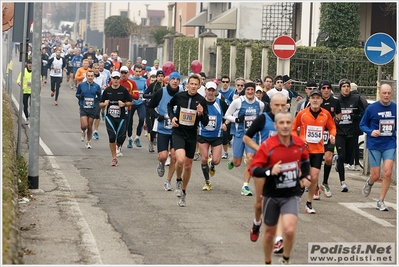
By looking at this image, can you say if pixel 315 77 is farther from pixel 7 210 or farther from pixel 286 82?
pixel 7 210

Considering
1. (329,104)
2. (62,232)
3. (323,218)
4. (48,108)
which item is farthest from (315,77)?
(62,232)

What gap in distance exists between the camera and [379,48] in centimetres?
1817

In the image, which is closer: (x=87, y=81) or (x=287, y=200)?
(x=287, y=200)

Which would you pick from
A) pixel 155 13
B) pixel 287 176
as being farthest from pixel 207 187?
pixel 155 13

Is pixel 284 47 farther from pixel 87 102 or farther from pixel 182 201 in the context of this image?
pixel 182 201

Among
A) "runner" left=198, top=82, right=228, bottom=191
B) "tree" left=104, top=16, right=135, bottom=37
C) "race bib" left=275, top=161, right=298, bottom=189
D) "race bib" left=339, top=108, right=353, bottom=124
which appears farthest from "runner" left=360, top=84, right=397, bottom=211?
"tree" left=104, top=16, right=135, bottom=37

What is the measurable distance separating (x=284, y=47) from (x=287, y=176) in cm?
1345

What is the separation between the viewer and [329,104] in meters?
14.8

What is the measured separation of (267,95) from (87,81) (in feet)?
15.6

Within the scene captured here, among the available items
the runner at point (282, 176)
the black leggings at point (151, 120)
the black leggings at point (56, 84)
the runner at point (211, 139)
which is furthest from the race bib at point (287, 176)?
the black leggings at point (56, 84)

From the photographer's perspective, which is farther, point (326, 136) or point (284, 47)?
point (284, 47)

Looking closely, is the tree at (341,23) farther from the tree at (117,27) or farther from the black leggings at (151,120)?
the tree at (117,27)

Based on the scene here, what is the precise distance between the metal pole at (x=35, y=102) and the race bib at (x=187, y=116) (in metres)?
2.24

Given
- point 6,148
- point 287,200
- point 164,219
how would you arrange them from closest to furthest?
point 287,200 < point 164,219 < point 6,148
